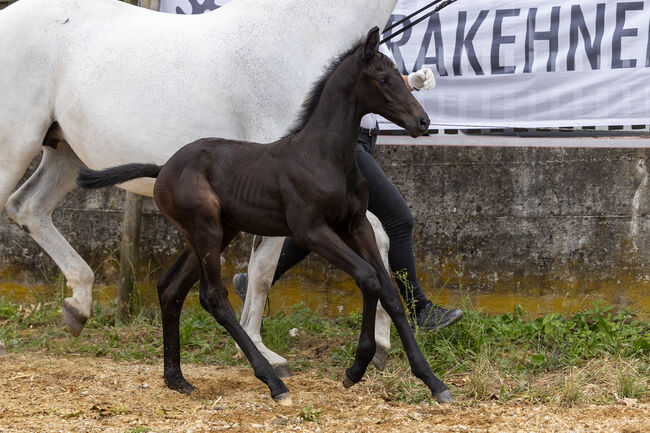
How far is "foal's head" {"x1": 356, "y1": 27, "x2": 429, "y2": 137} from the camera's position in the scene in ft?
11.5

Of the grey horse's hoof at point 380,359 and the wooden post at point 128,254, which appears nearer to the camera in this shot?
the grey horse's hoof at point 380,359

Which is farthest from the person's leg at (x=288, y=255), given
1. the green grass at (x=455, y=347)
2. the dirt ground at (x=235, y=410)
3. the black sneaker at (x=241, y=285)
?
the dirt ground at (x=235, y=410)

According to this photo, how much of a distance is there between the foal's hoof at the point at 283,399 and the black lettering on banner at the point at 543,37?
3.08 m

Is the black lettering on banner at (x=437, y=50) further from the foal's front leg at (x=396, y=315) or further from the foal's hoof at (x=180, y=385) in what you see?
the foal's hoof at (x=180, y=385)

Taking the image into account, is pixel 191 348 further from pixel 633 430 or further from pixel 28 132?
pixel 633 430

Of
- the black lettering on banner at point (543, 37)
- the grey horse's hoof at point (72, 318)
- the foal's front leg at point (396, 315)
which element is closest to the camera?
the foal's front leg at point (396, 315)

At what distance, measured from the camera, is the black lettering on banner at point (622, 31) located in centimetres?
533

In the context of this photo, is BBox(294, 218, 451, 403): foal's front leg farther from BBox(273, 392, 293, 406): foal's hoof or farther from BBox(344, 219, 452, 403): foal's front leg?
BBox(273, 392, 293, 406): foal's hoof

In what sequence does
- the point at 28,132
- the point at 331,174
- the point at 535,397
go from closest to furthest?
the point at 331,174, the point at 535,397, the point at 28,132

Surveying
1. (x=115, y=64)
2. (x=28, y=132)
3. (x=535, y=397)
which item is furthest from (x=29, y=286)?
(x=535, y=397)

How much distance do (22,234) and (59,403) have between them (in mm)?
2821

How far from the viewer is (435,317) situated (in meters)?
4.54

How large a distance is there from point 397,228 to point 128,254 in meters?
2.14

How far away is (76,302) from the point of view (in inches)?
191
